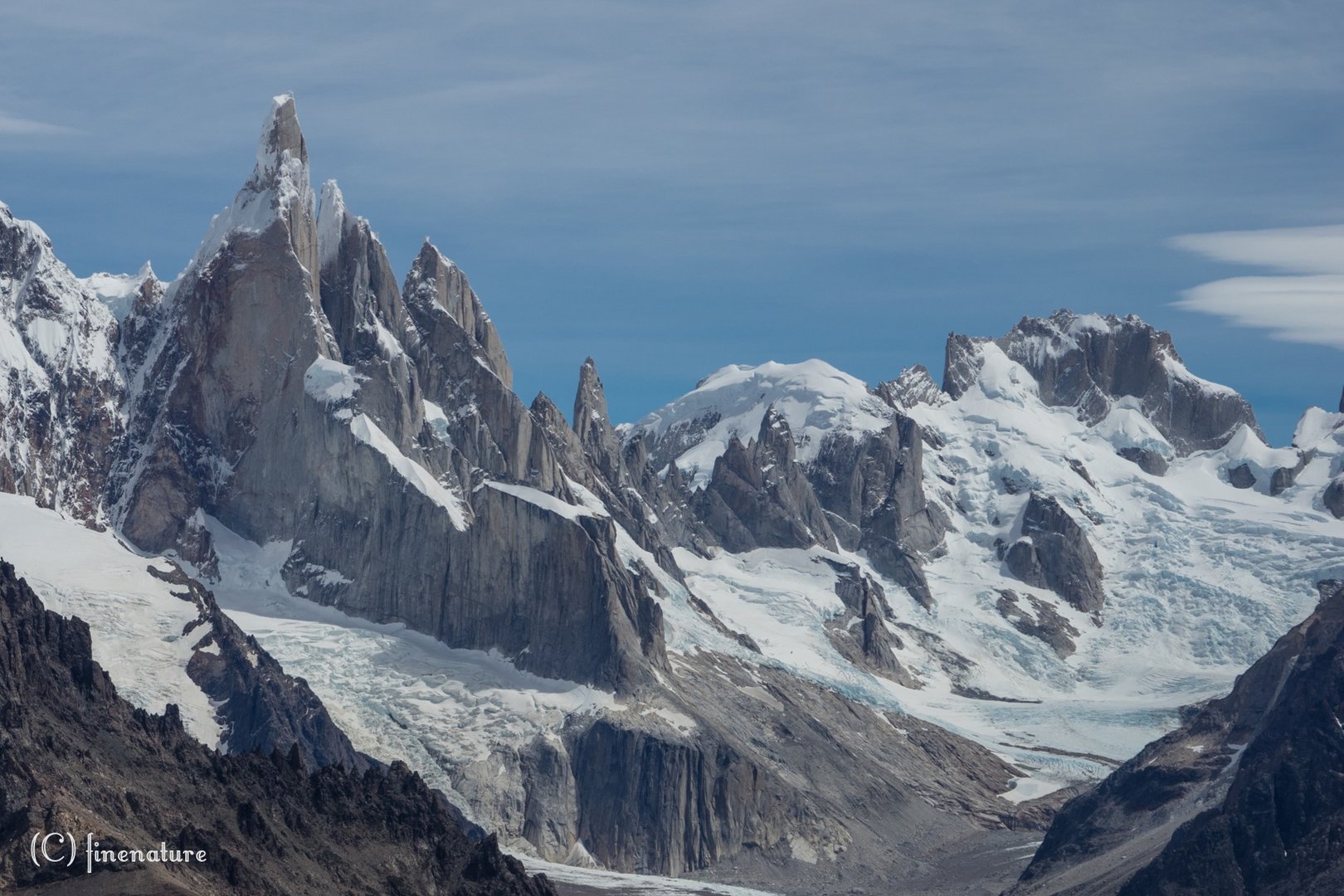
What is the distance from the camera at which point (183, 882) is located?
155 meters

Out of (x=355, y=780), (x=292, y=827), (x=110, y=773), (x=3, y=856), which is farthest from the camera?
(x=355, y=780)

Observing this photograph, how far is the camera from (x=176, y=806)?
171 meters

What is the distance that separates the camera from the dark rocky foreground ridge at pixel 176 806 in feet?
507

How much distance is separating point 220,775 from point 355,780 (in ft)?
45.4

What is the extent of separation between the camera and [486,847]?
7598 inches

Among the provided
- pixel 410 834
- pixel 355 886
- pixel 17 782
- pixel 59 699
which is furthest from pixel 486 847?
pixel 17 782

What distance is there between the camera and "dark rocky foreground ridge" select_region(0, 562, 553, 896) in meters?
155

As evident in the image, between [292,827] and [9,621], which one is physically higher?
[9,621]

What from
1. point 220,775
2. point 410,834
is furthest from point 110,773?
point 410,834

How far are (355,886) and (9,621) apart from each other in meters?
27.8

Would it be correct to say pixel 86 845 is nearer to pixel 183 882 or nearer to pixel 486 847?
pixel 183 882

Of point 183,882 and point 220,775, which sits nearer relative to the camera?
point 183,882

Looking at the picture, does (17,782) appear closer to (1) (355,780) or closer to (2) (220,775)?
(2) (220,775)

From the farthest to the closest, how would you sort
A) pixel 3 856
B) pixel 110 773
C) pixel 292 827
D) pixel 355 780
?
pixel 355 780 → pixel 292 827 → pixel 110 773 → pixel 3 856
